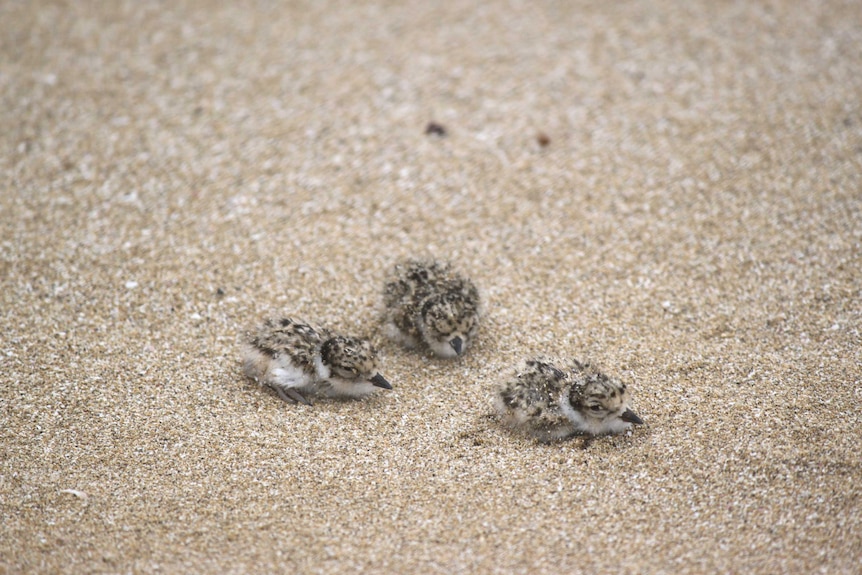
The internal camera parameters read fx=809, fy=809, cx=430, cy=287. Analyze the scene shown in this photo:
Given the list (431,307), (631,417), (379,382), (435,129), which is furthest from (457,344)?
(435,129)

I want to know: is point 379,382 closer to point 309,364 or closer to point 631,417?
point 309,364

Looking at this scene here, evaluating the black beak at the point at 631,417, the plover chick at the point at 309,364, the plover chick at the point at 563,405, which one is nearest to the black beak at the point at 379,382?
the plover chick at the point at 309,364

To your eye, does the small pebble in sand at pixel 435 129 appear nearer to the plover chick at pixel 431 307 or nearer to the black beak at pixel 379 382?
the plover chick at pixel 431 307

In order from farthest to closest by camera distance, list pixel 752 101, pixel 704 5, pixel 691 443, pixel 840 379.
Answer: pixel 704 5
pixel 752 101
pixel 840 379
pixel 691 443

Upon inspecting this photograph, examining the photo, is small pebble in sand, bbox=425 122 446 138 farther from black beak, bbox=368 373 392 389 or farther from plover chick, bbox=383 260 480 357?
black beak, bbox=368 373 392 389

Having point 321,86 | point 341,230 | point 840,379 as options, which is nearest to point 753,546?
point 840,379

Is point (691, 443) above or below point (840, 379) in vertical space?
below

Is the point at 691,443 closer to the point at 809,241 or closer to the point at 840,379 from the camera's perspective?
the point at 840,379

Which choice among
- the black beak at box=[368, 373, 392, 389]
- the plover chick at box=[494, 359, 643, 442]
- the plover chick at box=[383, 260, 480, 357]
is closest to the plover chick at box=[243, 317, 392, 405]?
the black beak at box=[368, 373, 392, 389]
